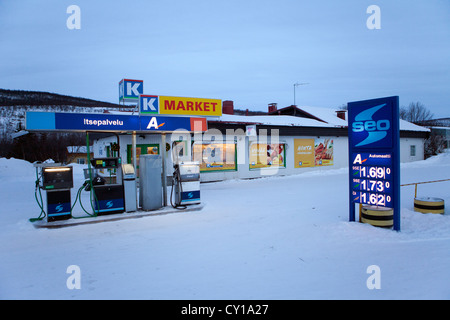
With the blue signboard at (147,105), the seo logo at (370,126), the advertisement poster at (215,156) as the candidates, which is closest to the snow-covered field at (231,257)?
the seo logo at (370,126)

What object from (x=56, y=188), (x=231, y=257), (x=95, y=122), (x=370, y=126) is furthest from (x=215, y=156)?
(x=231, y=257)

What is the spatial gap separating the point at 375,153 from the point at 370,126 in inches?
25.3

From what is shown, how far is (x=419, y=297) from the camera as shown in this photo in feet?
12.0

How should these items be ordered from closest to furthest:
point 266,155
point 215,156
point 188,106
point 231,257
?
point 231,257
point 188,106
point 215,156
point 266,155

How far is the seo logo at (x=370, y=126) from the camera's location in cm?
678

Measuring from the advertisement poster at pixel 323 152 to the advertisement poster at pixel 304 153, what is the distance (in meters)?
0.43

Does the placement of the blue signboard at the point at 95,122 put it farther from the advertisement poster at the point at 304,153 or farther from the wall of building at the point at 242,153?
the advertisement poster at the point at 304,153

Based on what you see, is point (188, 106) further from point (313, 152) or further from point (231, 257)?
point (313, 152)

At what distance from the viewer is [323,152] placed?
2166cm

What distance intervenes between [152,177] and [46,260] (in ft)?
13.8

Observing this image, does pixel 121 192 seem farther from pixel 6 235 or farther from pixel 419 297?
pixel 419 297
